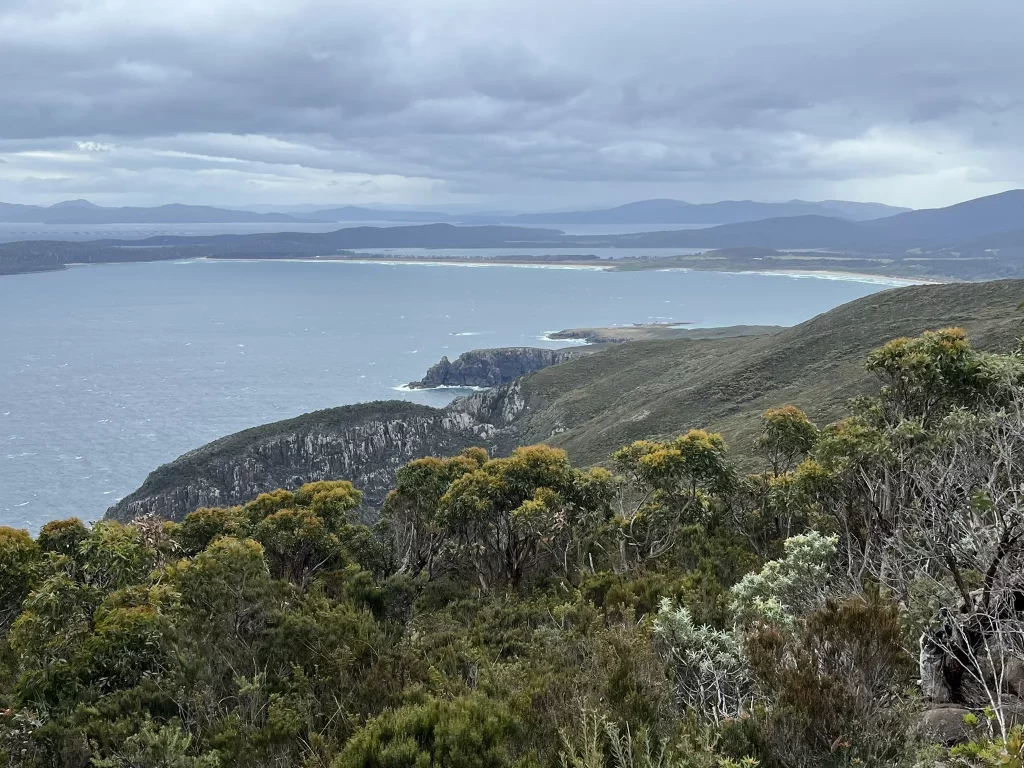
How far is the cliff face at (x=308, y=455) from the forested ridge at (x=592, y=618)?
47123 mm

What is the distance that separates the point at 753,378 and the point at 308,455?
47.4 meters

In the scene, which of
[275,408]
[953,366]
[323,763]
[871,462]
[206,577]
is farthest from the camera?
[275,408]

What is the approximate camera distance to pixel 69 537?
21.4m

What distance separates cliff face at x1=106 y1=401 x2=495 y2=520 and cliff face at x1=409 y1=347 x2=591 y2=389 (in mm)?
42675

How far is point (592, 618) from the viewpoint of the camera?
13.5 m

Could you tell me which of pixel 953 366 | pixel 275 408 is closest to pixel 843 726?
pixel 953 366

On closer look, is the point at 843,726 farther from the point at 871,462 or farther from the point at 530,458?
the point at 530,458

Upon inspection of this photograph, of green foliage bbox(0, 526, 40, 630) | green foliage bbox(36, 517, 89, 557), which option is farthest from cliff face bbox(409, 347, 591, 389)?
green foliage bbox(0, 526, 40, 630)

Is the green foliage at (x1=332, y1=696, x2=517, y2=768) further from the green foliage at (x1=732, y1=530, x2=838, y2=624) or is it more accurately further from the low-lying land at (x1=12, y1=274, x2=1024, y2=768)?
the green foliage at (x1=732, y1=530, x2=838, y2=624)

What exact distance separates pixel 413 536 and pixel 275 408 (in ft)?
314

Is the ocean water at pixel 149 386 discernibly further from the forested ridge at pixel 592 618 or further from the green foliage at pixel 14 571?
the forested ridge at pixel 592 618

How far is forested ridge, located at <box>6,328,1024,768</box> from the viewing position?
7.30 m

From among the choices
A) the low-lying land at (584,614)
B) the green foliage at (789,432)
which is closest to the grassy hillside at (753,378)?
the green foliage at (789,432)

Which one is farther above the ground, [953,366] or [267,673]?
[953,366]
